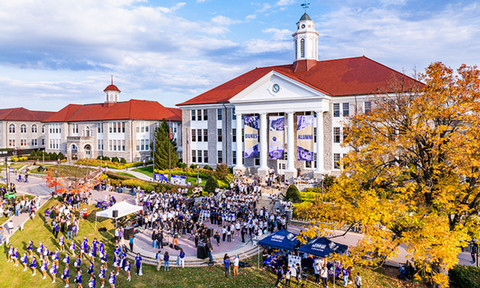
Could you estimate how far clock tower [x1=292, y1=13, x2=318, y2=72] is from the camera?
50.8 m

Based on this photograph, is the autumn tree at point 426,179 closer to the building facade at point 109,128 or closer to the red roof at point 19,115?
the building facade at point 109,128

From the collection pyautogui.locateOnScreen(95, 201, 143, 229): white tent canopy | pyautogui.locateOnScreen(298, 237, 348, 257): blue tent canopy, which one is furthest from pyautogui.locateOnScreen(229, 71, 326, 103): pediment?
pyautogui.locateOnScreen(298, 237, 348, 257): blue tent canopy

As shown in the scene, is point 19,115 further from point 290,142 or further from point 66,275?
point 66,275

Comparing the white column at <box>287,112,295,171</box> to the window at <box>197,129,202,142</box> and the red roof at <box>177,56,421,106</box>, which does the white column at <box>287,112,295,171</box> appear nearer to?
the red roof at <box>177,56,421,106</box>

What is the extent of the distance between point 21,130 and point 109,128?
3276 cm

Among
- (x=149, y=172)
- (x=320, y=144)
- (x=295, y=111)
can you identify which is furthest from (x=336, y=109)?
(x=149, y=172)

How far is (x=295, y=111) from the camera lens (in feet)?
146

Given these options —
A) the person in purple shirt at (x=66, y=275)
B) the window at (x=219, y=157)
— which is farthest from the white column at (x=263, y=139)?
the person in purple shirt at (x=66, y=275)

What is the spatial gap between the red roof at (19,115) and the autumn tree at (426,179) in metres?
86.0

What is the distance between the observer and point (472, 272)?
18531mm

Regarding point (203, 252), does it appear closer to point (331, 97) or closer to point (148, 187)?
point (148, 187)

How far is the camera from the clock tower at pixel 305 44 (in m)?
50.8

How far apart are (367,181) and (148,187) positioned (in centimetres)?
2942

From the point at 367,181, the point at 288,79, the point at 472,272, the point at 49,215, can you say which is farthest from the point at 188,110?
the point at 472,272
